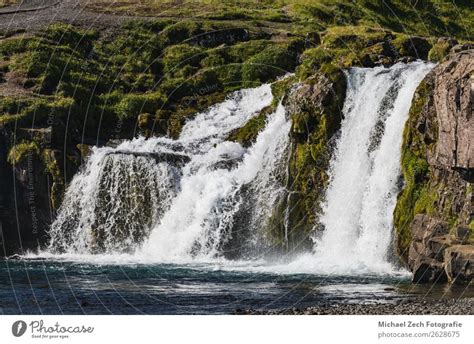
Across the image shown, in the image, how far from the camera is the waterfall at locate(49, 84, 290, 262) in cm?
5522

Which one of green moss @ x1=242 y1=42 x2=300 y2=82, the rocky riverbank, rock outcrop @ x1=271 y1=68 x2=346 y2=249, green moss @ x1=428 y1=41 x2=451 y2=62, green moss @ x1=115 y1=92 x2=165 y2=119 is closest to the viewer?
the rocky riverbank

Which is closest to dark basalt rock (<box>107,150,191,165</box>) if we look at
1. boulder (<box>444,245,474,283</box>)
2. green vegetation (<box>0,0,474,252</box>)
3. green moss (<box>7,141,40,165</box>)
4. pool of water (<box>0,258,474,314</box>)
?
green vegetation (<box>0,0,474,252</box>)

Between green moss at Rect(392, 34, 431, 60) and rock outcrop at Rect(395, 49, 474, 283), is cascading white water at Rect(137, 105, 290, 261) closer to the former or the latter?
rock outcrop at Rect(395, 49, 474, 283)

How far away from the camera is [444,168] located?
4553 cm

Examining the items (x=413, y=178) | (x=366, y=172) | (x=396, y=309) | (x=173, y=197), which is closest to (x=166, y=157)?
(x=173, y=197)

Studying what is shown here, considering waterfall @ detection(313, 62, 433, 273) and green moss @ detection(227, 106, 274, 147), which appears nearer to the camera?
waterfall @ detection(313, 62, 433, 273)

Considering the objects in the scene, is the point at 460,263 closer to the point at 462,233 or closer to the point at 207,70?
the point at 462,233

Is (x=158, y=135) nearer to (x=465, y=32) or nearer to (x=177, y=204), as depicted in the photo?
(x=177, y=204)

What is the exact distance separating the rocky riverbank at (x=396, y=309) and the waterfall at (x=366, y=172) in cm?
991

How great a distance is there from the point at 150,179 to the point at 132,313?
2453cm

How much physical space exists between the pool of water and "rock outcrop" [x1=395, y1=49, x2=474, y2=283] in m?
1.56

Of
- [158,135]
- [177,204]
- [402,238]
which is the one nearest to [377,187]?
[402,238]

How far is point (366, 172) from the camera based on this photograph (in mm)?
51812

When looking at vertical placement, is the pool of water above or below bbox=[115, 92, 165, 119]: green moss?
below
